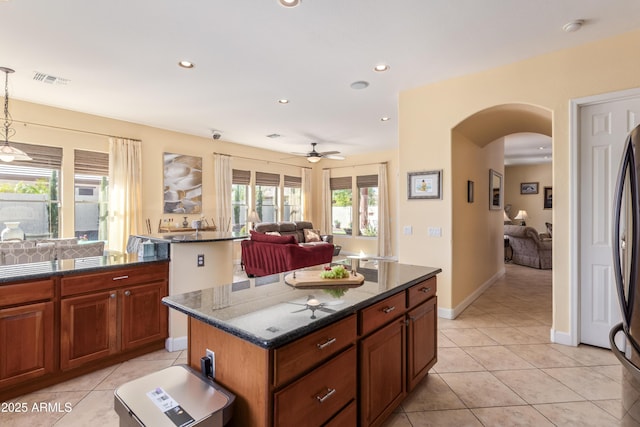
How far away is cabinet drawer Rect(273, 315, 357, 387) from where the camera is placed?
1.20 m

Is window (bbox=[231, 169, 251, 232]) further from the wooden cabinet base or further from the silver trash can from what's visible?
the silver trash can

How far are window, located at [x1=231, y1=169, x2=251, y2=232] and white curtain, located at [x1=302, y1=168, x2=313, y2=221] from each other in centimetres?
200

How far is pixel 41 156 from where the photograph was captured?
493 centimetres

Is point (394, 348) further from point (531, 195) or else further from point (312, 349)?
point (531, 195)

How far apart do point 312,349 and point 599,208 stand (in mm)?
3305

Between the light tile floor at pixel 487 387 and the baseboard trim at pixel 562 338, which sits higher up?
the baseboard trim at pixel 562 338

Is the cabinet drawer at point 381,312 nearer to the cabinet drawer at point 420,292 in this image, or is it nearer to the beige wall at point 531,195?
the cabinet drawer at point 420,292

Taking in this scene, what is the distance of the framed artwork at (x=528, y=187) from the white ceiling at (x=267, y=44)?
7.96m

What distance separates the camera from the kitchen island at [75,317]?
7.33ft

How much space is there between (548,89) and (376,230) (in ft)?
19.9

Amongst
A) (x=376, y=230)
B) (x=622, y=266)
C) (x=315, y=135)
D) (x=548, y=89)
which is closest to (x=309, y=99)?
(x=315, y=135)

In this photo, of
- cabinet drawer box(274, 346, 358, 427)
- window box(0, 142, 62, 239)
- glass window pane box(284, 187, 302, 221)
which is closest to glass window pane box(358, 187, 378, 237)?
glass window pane box(284, 187, 302, 221)

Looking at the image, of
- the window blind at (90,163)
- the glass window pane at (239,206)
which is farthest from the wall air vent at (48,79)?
the glass window pane at (239,206)

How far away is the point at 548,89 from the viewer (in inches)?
127
